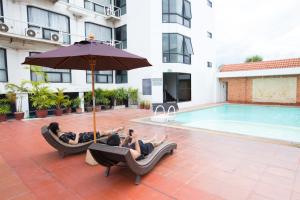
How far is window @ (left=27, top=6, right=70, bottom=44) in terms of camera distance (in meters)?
11.4

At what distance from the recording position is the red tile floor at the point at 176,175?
9.57ft

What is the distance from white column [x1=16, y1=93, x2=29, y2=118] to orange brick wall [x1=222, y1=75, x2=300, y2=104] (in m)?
18.6

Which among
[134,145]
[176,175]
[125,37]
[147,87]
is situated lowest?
[176,175]

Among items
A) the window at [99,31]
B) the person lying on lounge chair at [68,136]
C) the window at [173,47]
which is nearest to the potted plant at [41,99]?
the window at [99,31]

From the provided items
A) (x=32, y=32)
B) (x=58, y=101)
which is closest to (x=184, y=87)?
(x=58, y=101)

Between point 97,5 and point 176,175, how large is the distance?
15469 millimetres

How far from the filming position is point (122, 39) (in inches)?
625

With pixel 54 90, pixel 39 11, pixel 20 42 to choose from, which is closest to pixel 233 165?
pixel 54 90

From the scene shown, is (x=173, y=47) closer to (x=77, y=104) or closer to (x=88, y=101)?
(x=88, y=101)

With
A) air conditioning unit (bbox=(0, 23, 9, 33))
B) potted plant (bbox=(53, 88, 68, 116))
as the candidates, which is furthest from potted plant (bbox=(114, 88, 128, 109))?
air conditioning unit (bbox=(0, 23, 9, 33))

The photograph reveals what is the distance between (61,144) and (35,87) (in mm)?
8018

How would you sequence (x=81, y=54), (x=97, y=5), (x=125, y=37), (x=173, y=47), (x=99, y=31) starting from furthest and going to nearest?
1. (x=125, y=37)
2. (x=99, y=31)
3. (x=97, y=5)
4. (x=173, y=47)
5. (x=81, y=54)

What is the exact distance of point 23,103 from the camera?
10.9 m

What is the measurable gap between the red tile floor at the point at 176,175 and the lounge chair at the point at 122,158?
246 millimetres
